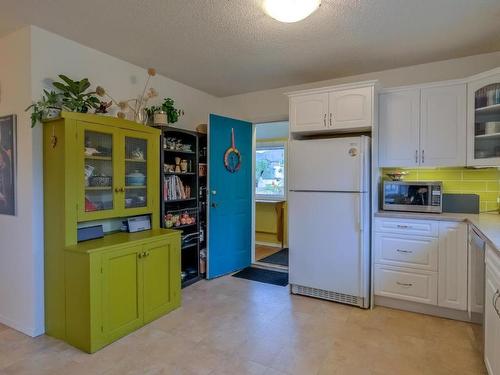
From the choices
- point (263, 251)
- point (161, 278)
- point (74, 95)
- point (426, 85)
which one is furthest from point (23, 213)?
point (426, 85)

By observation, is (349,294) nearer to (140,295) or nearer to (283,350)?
(283,350)

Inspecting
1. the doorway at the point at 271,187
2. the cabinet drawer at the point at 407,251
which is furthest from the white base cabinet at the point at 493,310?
the doorway at the point at 271,187

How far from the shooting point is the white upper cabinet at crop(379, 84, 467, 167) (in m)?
2.80

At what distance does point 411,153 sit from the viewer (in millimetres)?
2984

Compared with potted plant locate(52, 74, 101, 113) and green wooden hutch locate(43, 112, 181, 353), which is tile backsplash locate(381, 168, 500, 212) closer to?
green wooden hutch locate(43, 112, 181, 353)

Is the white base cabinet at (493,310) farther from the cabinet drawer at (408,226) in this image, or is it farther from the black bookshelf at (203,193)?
the black bookshelf at (203,193)

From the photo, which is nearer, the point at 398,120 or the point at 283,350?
the point at 283,350

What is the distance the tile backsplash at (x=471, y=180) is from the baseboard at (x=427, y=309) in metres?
1.01

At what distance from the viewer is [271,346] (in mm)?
2256

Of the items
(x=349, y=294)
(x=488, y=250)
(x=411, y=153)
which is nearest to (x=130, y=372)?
(x=349, y=294)

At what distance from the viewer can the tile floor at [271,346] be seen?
6.56 ft

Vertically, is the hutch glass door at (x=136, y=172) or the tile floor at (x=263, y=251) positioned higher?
the hutch glass door at (x=136, y=172)

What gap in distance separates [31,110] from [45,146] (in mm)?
290

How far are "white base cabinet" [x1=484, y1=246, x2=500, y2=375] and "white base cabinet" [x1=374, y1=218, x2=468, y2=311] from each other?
91 centimetres
